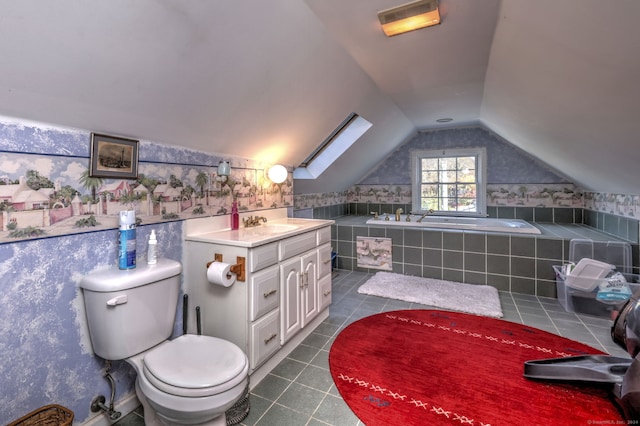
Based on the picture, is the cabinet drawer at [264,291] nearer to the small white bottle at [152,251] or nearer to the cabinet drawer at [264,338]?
the cabinet drawer at [264,338]

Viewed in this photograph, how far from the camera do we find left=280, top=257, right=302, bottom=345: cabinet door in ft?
6.36

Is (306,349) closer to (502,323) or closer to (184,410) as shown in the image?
(184,410)

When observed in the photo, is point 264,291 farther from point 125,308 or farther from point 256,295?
point 125,308

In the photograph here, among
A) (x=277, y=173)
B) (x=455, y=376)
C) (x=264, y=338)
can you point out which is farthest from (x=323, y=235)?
(x=455, y=376)

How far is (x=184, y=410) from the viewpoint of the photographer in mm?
1128

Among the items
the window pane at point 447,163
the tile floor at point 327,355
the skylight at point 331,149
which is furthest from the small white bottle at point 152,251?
the window pane at point 447,163

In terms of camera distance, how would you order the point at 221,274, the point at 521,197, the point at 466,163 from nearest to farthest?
the point at 221,274 < the point at 521,197 < the point at 466,163

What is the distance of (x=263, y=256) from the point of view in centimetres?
175

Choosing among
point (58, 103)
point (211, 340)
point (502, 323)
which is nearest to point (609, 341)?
point (502, 323)

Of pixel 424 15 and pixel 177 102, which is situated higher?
pixel 424 15

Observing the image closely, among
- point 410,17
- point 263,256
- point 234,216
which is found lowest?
point 263,256

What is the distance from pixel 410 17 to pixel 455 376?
203 cm

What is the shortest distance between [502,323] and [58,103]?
3065mm

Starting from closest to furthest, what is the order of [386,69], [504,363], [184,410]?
[184,410]
[504,363]
[386,69]
